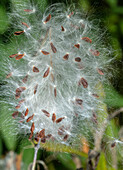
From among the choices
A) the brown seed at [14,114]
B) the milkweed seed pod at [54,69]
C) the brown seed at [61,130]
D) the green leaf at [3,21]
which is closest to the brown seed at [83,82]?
the milkweed seed pod at [54,69]

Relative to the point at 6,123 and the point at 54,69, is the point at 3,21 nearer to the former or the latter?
the point at 54,69

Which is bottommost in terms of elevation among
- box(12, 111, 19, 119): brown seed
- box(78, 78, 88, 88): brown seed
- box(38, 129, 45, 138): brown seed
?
box(38, 129, 45, 138): brown seed

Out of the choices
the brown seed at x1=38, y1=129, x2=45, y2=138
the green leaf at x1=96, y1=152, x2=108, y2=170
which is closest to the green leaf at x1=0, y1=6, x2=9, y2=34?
the brown seed at x1=38, y1=129, x2=45, y2=138

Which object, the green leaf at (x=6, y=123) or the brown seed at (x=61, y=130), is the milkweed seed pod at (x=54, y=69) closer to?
the brown seed at (x=61, y=130)

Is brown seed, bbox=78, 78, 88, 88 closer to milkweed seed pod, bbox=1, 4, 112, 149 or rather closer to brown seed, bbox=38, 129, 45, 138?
milkweed seed pod, bbox=1, 4, 112, 149

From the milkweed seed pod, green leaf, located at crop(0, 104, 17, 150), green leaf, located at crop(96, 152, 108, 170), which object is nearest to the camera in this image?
the milkweed seed pod

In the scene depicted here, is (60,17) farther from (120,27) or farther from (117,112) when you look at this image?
(120,27)

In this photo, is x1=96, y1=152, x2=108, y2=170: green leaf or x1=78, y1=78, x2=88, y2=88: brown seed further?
x1=96, y1=152, x2=108, y2=170: green leaf

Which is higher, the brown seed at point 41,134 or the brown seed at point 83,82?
the brown seed at point 83,82

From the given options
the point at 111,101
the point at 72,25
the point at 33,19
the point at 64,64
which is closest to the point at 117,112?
the point at 111,101
